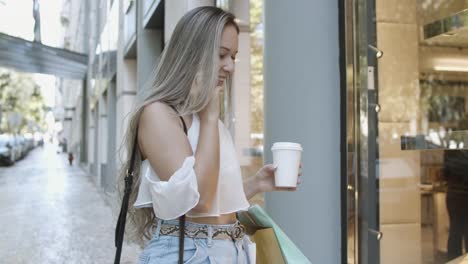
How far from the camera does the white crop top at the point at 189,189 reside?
52.7 inches

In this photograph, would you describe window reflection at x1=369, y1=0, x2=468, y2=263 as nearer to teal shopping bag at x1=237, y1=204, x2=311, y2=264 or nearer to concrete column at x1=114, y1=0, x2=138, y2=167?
teal shopping bag at x1=237, y1=204, x2=311, y2=264

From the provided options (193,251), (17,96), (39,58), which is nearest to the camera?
(193,251)

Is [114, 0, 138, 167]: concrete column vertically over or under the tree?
under

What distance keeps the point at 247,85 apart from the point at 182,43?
2.52m

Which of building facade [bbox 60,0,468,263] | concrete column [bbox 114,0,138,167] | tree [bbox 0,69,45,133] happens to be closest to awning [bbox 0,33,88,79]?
concrete column [bbox 114,0,138,167]

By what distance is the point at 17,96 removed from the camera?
164ft

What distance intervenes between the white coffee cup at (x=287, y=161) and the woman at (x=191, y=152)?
133 millimetres

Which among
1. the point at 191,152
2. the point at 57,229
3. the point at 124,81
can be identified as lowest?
the point at 57,229

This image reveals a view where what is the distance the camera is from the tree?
152 ft

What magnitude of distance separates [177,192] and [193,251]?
222 millimetres

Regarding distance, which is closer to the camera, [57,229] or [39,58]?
[57,229]

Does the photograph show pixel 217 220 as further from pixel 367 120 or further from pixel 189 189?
pixel 367 120

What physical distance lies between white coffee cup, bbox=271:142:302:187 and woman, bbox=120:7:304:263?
0.44 feet

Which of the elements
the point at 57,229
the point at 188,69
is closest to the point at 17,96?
the point at 57,229
